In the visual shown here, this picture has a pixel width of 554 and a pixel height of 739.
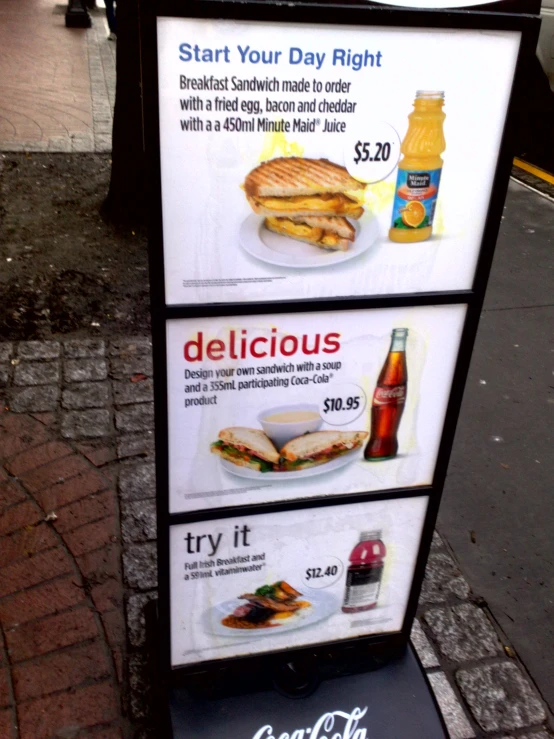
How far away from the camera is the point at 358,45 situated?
151 centimetres

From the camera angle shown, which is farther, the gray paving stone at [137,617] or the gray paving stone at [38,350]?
the gray paving stone at [38,350]

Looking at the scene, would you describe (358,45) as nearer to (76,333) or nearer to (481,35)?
(481,35)

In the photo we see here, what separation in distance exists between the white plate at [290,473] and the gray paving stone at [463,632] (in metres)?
1.22

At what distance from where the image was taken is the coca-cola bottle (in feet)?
6.33

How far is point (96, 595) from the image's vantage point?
2.91 m

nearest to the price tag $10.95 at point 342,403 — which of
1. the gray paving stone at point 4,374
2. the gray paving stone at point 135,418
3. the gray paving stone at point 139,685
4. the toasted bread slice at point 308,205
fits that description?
the toasted bread slice at point 308,205

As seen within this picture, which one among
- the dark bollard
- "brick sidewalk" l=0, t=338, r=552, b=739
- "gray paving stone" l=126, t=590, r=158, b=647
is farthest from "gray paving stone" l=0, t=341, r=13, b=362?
the dark bollard

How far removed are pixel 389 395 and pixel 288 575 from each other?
0.65 m

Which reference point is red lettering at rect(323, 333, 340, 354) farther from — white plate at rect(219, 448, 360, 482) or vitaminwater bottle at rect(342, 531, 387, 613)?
vitaminwater bottle at rect(342, 531, 387, 613)

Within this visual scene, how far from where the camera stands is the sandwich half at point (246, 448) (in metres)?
1.91

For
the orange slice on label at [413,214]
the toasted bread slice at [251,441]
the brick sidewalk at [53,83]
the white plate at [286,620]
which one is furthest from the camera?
the brick sidewalk at [53,83]

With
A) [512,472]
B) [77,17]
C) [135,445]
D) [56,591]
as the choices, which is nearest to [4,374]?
[135,445]

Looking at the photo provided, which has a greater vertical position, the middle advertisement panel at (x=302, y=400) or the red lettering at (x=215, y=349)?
the red lettering at (x=215, y=349)

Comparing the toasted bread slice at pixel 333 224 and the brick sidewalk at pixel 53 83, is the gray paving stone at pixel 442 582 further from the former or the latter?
the brick sidewalk at pixel 53 83
